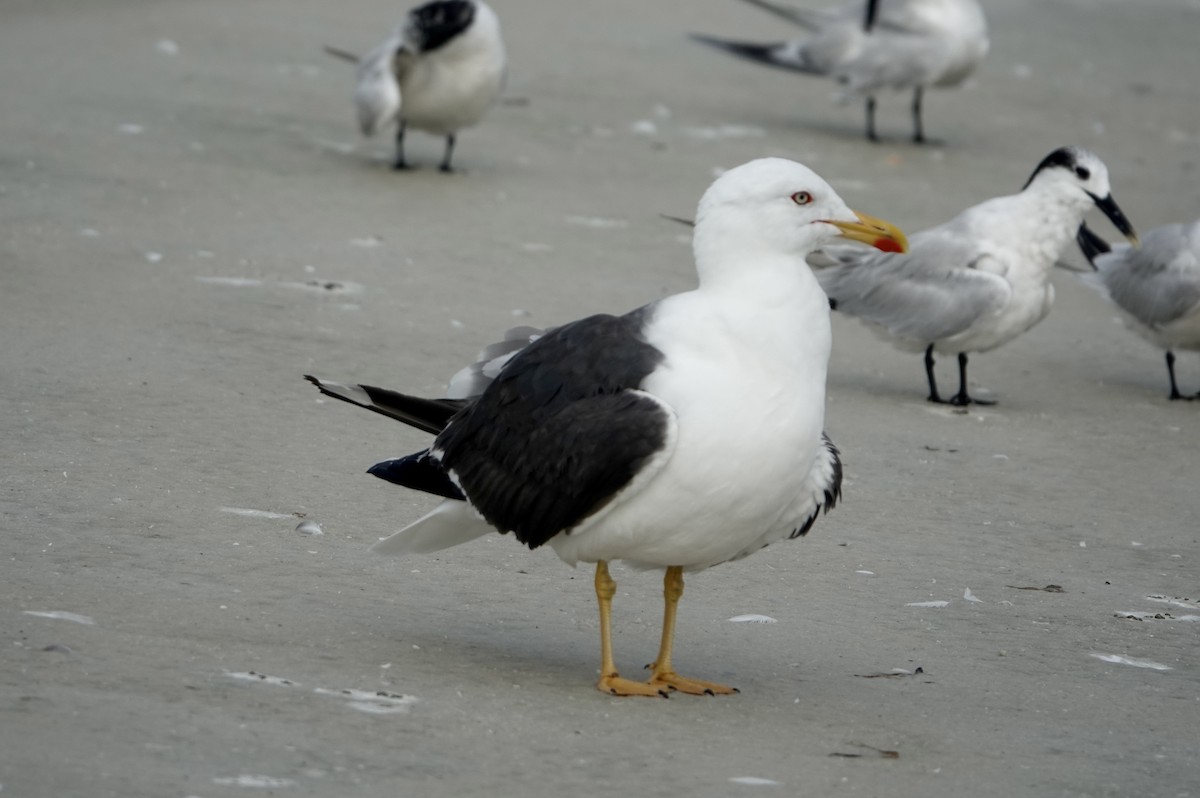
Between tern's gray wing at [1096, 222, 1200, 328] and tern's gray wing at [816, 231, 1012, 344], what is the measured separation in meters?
0.91

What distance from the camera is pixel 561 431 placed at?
4.01 m

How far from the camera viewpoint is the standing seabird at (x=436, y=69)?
416 inches

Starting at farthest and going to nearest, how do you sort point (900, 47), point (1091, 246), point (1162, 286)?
point (900, 47), point (1091, 246), point (1162, 286)

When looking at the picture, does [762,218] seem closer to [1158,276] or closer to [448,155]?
[1158,276]

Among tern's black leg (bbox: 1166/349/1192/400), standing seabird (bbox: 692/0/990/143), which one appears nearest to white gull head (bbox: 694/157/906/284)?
tern's black leg (bbox: 1166/349/1192/400)

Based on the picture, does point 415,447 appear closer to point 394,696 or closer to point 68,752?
point 394,696

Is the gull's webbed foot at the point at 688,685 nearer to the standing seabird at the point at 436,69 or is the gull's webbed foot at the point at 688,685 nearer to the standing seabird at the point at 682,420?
the standing seabird at the point at 682,420

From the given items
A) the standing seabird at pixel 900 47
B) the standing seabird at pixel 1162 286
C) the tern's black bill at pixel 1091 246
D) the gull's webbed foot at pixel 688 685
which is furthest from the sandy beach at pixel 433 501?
the standing seabird at pixel 900 47

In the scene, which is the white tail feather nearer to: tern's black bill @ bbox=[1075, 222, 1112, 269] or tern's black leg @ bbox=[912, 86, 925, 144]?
tern's black bill @ bbox=[1075, 222, 1112, 269]

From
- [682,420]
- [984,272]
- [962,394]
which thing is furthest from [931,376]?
[682,420]

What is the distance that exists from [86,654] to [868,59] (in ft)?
32.4

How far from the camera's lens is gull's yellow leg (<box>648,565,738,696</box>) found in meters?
4.19

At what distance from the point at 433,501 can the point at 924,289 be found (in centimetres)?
281

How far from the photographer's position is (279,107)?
462 inches
